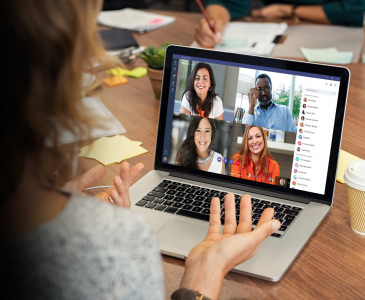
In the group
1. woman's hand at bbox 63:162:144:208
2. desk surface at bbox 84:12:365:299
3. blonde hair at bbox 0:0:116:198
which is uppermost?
blonde hair at bbox 0:0:116:198

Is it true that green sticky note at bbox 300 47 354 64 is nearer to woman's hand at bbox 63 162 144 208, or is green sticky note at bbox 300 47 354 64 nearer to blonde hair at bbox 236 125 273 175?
blonde hair at bbox 236 125 273 175

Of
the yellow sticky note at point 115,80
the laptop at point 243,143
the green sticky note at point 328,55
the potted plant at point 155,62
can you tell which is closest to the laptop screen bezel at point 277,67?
the laptop at point 243,143

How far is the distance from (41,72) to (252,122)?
568mm

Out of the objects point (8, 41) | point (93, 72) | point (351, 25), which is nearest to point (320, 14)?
point (351, 25)

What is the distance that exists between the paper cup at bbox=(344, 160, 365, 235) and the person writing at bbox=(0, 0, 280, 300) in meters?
0.45

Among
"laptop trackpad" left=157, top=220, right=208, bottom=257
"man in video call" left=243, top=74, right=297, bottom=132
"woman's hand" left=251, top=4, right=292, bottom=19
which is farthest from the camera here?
"woman's hand" left=251, top=4, right=292, bottom=19

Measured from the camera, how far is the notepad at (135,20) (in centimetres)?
199

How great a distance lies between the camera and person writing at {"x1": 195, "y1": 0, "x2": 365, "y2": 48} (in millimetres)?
1755

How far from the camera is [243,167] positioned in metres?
0.91

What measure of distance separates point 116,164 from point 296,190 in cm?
46

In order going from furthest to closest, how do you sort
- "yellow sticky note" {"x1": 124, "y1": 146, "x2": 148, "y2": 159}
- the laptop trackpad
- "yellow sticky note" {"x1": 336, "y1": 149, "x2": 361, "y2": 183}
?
"yellow sticky note" {"x1": 124, "y1": 146, "x2": 148, "y2": 159}
"yellow sticky note" {"x1": 336, "y1": 149, "x2": 361, "y2": 183}
the laptop trackpad

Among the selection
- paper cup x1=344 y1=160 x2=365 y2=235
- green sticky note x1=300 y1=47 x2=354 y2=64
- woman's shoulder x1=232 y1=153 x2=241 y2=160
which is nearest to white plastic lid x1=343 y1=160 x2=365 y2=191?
paper cup x1=344 y1=160 x2=365 y2=235

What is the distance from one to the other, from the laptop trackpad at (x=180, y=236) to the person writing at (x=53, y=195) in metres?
0.26

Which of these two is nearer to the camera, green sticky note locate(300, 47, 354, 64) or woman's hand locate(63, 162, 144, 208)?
woman's hand locate(63, 162, 144, 208)
